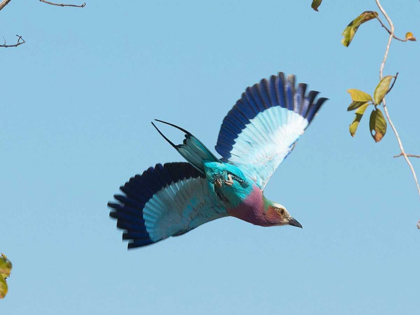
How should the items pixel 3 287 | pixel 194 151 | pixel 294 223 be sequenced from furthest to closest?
1. pixel 294 223
2. pixel 194 151
3. pixel 3 287

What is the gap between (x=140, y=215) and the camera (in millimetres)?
7336

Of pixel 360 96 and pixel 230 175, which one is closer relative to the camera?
pixel 360 96

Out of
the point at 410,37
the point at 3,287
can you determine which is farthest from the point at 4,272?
the point at 410,37

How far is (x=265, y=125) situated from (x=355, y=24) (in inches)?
120

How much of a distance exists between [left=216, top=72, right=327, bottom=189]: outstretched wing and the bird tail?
0.33 m

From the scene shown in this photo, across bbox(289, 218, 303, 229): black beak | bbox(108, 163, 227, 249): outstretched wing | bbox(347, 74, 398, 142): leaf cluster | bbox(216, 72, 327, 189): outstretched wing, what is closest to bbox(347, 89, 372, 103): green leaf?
bbox(347, 74, 398, 142): leaf cluster

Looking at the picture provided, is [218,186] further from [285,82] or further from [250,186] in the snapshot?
[285,82]

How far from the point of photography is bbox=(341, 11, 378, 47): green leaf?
14.0 ft

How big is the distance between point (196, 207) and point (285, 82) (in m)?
1.56

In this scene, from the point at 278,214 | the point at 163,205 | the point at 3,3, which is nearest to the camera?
the point at 3,3

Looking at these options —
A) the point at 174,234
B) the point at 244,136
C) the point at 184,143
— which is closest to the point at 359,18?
the point at 184,143

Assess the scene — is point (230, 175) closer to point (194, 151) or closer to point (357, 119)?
point (194, 151)

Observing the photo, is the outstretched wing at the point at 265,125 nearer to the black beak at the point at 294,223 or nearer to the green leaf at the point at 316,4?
the black beak at the point at 294,223

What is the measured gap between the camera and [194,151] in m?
6.43
